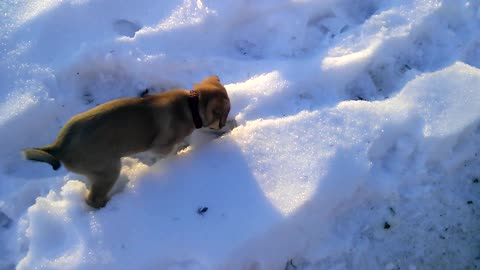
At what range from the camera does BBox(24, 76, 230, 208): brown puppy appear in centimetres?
294

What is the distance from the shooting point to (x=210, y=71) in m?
4.02

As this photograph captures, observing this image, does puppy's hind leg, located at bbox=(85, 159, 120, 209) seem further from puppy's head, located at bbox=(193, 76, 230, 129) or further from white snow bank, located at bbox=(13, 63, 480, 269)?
puppy's head, located at bbox=(193, 76, 230, 129)

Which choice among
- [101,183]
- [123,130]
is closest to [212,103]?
[123,130]

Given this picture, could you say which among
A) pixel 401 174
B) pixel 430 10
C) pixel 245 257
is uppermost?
pixel 430 10

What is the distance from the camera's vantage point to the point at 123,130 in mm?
3113

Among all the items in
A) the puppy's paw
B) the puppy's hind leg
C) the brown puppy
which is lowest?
the puppy's paw

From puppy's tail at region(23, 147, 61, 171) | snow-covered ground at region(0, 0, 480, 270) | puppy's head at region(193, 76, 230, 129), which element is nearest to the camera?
puppy's tail at region(23, 147, 61, 171)

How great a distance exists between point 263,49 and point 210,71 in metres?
0.54

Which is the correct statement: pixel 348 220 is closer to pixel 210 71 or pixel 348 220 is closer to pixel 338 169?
pixel 338 169

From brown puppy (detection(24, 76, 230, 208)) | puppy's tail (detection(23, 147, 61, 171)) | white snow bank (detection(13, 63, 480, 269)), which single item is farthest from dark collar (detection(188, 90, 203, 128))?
puppy's tail (detection(23, 147, 61, 171))

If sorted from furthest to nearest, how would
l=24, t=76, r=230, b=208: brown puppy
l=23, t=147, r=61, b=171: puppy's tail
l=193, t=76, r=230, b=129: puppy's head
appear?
l=193, t=76, r=230, b=129: puppy's head < l=24, t=76, r=230, b=208: brown puppy < l=23, t=147, r=61, b=171: puppy's tail

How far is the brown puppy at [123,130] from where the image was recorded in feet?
9.63

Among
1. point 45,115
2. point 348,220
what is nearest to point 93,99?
point 45,115

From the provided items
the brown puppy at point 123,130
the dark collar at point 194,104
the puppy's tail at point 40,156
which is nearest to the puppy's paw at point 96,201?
the brown puppy at point 123,130
